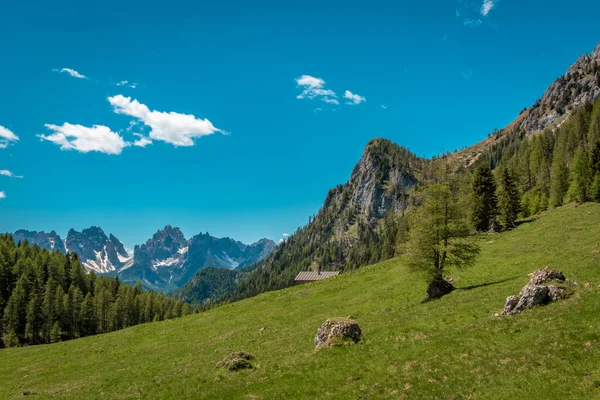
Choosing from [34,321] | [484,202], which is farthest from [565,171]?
[34,321]

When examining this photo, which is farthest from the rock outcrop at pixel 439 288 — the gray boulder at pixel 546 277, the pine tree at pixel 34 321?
the pine tree at pixel 34 321

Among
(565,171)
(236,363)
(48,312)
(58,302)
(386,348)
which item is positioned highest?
(565,171)

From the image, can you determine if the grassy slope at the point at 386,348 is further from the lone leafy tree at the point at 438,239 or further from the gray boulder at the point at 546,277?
the lone leafy tree at the point at 438,239

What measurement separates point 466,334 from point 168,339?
40.5m

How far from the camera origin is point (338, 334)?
2723 cm

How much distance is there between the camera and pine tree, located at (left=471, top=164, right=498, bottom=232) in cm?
7681

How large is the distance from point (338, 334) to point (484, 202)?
205 ft

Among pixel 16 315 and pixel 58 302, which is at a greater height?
pixel 58 302

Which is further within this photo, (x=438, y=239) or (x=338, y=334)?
(x=438, y=239)

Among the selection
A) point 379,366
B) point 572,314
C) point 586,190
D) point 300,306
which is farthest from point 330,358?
point 586,190

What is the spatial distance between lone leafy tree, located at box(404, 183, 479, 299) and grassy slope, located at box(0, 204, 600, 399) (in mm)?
3305

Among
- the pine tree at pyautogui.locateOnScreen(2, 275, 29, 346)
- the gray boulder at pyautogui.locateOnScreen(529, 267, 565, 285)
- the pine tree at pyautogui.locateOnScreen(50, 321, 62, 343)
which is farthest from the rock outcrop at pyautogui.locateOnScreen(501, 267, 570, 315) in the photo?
the pine tree at pyautogui.locateOnScreen(2, 275, 29, 346)

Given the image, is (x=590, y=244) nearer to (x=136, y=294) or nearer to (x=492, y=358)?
(x=492, y=358)

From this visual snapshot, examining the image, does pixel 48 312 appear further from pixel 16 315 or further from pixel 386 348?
pixel 386 348
